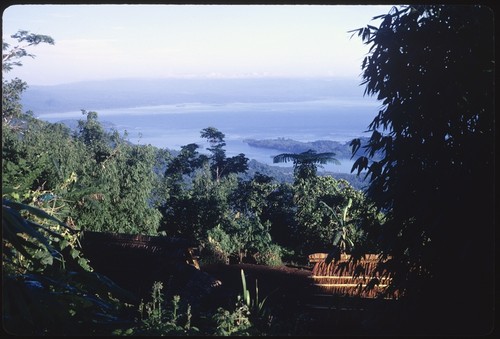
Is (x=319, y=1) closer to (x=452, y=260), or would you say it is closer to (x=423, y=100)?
(x=423, y=100)

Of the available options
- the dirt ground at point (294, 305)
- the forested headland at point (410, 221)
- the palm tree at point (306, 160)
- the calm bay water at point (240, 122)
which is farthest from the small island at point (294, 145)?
the forested headland at point (410, 221)

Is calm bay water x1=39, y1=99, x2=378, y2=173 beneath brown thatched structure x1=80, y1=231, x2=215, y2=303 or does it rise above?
above

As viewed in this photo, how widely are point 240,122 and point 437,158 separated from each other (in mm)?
18905

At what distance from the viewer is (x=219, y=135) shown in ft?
77.9

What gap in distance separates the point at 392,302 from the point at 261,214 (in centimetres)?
1432

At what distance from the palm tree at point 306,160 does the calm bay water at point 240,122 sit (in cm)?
54

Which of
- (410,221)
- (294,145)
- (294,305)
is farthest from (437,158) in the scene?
(294,145)

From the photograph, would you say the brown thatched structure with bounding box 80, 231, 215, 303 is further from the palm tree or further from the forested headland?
the palm tree

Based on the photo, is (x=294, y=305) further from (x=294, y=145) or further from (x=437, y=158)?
(x=294, y=145)

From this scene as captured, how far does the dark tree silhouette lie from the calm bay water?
20.6ft

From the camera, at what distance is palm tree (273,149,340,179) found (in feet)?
44.8

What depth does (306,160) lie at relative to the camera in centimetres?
1530

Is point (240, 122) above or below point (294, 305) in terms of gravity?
above

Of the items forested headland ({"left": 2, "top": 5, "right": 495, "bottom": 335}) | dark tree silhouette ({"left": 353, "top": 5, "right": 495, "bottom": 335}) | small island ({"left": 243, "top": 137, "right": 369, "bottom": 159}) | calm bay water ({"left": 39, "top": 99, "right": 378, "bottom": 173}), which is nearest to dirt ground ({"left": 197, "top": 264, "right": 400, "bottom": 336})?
forested headland ({"left": 2, "top": 5, "right": 495, "bottom": 335})
